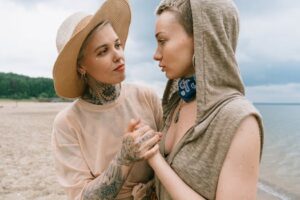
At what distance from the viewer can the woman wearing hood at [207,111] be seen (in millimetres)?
2066

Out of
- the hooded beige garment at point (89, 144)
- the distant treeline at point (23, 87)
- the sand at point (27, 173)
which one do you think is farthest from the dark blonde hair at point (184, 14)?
the distant treeline at point (23, 87)

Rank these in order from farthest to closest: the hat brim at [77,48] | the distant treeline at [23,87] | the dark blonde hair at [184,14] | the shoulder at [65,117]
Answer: the distant treeline at [23,87], the shoulder at [65,117], the hat brim at [77,48], the dark blonde hair at [184,14]

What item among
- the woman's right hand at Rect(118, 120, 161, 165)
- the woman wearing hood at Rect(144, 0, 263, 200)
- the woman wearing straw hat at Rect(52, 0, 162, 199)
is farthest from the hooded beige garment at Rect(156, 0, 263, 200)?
the woman wearing straw hat at Rect(52, 0, 162, 199)

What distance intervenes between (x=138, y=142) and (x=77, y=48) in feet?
2.80

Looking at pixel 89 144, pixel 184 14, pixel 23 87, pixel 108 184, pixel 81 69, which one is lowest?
pixel 23 87

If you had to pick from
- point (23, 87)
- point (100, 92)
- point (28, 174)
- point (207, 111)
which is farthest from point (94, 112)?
point (23, 87)

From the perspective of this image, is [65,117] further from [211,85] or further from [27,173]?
[27,173]

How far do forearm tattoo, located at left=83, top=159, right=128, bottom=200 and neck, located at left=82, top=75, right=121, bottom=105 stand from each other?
1.79 feet

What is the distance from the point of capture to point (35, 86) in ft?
301

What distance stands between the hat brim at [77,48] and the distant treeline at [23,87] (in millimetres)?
87298

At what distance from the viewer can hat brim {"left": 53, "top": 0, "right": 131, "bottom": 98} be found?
2.72 m

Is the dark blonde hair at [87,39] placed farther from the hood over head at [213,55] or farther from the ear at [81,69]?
the hood over head at [213,55]

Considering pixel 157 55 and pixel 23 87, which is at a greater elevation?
pixel 157 55

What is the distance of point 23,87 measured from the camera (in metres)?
89.4
